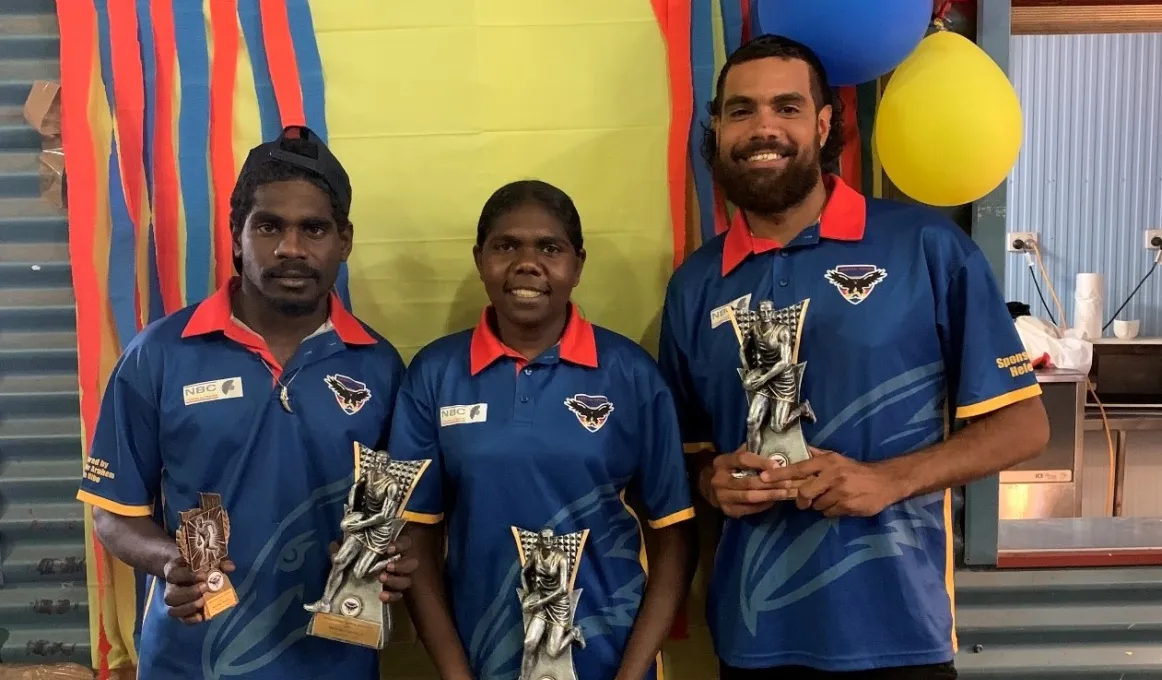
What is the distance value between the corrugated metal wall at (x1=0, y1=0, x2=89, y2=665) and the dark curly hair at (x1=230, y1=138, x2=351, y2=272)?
0.86m

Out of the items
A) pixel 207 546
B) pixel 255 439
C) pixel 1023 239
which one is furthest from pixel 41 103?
pixel 1023 239

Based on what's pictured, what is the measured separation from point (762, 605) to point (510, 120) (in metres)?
1.35

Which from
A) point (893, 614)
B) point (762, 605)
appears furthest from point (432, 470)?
point (893, 614)

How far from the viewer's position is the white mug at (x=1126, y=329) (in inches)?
182

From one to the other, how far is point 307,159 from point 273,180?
0.30 feet

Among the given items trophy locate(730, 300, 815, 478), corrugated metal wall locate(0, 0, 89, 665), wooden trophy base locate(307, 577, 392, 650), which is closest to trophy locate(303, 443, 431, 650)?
wooden trophy base locate(307, 577, 392, 650)

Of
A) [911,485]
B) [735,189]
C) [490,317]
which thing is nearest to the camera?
[911,485]

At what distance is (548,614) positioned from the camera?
152 centimetres

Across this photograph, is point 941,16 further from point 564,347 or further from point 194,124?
point 194,124

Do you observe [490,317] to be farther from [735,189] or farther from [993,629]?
[993,629]

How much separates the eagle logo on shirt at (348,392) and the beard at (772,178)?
895mm

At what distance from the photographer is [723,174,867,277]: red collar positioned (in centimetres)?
161

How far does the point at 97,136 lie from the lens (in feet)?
6.99

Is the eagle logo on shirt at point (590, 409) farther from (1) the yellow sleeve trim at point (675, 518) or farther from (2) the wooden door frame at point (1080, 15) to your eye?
(2) the wooden door frame at point (1080, 15)
